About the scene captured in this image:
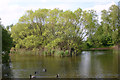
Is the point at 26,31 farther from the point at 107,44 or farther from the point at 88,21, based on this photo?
the point at 107,44

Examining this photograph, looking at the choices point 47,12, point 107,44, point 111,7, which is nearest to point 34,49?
point 47,12

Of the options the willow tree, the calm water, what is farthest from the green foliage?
the calm water

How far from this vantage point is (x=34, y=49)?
53594 mm

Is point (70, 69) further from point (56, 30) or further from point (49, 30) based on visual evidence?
point (49, 30)

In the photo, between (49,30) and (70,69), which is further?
(49,30)

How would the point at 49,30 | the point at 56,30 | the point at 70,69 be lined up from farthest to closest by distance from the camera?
the point at 49,30 < the point at 56,30 < the point at 70,69

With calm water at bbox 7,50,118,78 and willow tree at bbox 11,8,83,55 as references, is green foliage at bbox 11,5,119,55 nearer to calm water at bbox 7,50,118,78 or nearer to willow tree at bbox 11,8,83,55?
willow tree at bbox 11,8,83,55

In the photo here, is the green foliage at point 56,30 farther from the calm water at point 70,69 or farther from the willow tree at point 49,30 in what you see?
the calm water at point 70,69

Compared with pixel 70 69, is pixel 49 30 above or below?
above

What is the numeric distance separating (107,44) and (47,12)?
3229 cm

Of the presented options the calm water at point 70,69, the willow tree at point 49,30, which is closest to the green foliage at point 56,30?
the willow tree at point 49,30

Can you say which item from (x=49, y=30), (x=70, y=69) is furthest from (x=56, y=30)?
(x=70, y=69)

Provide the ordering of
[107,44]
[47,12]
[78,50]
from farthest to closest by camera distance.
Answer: [107,44], [47,12], [78,50]

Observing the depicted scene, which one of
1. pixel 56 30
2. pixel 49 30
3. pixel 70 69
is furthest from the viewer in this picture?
pixel 49 30
